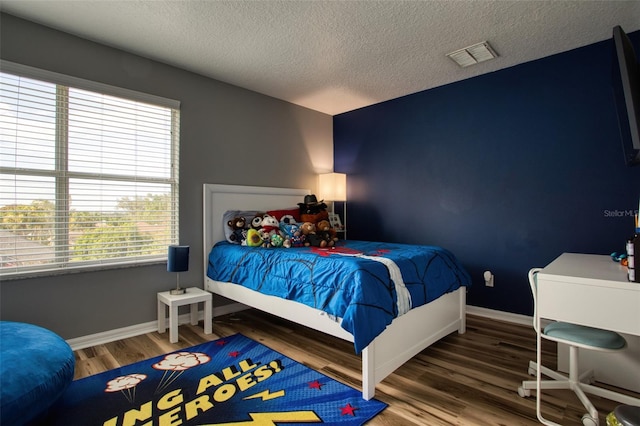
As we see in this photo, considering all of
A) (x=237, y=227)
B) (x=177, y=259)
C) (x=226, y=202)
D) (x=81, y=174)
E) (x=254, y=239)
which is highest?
(x=81, y=174)

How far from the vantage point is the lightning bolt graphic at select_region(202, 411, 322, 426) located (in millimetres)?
1684

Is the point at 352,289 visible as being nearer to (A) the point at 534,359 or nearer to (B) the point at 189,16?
(A) the point at 534,359

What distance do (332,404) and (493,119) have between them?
299 centimetres

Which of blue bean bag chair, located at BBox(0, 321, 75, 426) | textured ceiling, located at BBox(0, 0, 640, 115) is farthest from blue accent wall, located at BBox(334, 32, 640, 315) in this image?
blue bean bag chair, located at BBox(0, 321, 75, 426)

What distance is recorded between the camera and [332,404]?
1.85 metres

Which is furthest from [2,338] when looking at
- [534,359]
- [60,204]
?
[534,359]

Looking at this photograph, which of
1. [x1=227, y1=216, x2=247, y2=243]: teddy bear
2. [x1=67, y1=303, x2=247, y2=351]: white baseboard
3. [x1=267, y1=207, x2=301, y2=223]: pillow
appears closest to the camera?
[x1=67, y1=303, x2=247, y2=351]: white baseboard

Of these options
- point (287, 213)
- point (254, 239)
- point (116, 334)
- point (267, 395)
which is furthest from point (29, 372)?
point (287, 213)

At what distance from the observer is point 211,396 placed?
6.33 ft

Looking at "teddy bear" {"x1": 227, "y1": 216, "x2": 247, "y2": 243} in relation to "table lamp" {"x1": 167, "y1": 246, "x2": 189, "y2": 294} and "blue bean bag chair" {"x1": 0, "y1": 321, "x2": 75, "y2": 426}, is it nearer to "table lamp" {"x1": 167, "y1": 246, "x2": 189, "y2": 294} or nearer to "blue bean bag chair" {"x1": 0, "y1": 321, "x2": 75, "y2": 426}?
"table lamp" {"x1": 167, "y1": 246, "x2": 189, "y2": 294}

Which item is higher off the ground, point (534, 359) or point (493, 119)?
point (493, 119)

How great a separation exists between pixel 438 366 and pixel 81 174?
307cm

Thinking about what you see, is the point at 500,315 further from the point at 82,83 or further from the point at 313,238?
the point at 82,83

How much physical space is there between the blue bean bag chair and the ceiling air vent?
3.51 m
